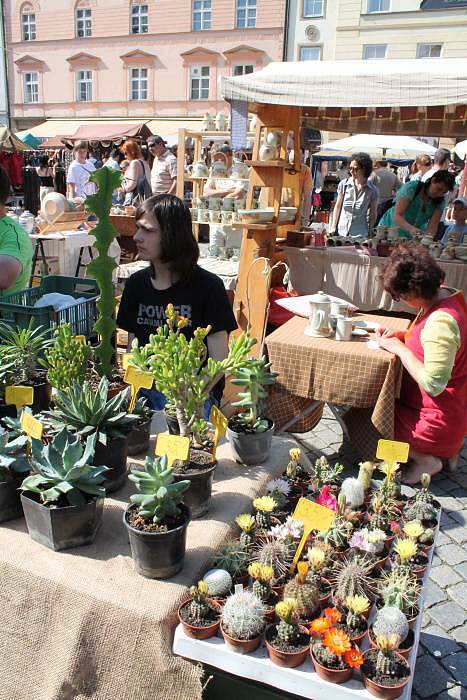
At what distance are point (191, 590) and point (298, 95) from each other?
3.45 meters

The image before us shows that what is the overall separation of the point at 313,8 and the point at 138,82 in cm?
818

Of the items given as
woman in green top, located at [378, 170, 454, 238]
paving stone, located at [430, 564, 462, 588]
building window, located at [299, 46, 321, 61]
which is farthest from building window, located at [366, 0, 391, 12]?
paving stone, located at [430, 564, 462, 588]

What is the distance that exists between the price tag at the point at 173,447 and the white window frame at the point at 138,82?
26.4 m

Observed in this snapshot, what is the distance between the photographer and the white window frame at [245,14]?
22.7 metres

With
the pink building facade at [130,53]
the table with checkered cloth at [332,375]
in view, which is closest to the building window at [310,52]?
the pink building facade at [130,53]

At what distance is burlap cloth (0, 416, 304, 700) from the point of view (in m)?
1.13

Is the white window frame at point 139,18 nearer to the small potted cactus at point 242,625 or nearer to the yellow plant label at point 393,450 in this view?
the yellow plant label at point 393,450

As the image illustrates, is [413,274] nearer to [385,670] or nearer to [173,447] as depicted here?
[173,447]

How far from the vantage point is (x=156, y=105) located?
974 inches

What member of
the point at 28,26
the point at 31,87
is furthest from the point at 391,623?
the point at 28,26

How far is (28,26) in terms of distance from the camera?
2655 centimetres

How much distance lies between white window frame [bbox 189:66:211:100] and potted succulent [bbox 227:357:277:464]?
81.6 ft

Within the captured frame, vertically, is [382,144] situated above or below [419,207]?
above

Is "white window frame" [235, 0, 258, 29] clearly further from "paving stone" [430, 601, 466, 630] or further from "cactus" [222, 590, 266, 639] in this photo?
"cactus" [222, 590, 266, 639]
